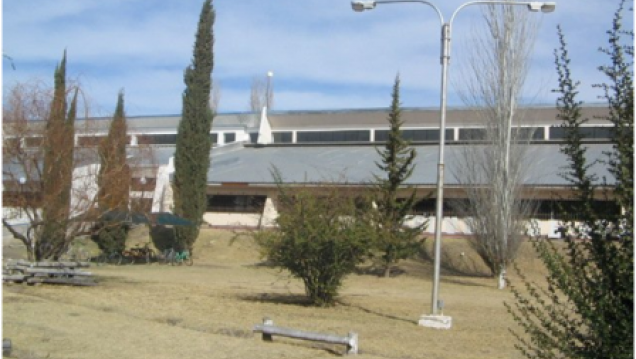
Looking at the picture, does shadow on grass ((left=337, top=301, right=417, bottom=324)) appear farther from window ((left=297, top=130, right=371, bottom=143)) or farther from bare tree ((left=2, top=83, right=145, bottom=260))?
window ((left=297, top=130, right=371, bottom=143))

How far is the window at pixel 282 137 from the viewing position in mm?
61453

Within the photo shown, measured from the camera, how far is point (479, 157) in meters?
33.9

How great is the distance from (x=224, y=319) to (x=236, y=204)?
31609 mm

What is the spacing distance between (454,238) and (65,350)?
31.4 metres

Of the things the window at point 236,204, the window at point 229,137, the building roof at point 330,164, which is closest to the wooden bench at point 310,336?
the building roof at point 330,164

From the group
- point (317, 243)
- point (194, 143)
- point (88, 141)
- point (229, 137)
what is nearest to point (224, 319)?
point (317, 243)

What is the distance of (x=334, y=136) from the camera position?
58.8 meters

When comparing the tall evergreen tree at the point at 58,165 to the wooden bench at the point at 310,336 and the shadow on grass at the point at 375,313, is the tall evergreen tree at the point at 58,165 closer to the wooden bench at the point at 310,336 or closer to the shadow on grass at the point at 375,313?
the shadow on grass at the point at 375,313

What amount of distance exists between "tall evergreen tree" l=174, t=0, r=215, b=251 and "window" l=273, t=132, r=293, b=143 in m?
20.4

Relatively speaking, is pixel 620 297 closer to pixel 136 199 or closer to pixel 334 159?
pixel 136 199

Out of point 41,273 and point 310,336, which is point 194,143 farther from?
point 310,336

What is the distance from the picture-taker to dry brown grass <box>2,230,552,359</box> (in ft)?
39.1

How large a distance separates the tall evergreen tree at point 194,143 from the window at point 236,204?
5.92 meters

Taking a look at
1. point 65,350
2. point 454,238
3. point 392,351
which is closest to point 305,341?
point 392,351
